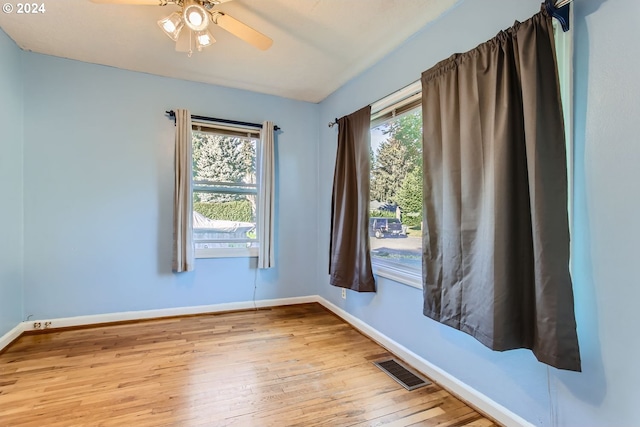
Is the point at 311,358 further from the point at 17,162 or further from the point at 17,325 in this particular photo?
the point at 17,162

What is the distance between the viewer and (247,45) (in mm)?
2600

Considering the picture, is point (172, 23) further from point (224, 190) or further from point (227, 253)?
point (227, 253)

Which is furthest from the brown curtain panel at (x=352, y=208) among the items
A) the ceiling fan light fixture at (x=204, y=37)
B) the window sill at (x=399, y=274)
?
the ceiling fan light fixture at (x=204, y=37)

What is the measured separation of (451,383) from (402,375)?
33 cm

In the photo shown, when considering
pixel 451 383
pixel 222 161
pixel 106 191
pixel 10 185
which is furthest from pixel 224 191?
pixel 451 383

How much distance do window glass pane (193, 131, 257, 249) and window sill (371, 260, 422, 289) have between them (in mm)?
1606

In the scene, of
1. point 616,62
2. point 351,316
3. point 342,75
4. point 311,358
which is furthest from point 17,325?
point 616,62

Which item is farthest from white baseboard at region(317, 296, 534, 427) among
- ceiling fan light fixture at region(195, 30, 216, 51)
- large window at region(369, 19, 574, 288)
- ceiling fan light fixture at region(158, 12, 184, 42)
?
ceiling fan light fixture at region(158, 12, 184, 42)

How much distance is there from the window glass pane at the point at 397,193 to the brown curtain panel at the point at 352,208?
13 cm

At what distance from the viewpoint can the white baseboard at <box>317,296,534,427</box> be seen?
65.1 inches

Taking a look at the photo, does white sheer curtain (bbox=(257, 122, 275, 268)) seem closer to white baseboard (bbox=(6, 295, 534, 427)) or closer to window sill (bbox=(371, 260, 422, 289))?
white baseboard (bbox=(6, 295, 534, 427))

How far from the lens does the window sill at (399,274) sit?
90.1 inches

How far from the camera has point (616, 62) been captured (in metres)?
1.27

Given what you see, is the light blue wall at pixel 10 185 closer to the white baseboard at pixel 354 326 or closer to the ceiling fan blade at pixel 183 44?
the white baseboard at pixel 354 326
